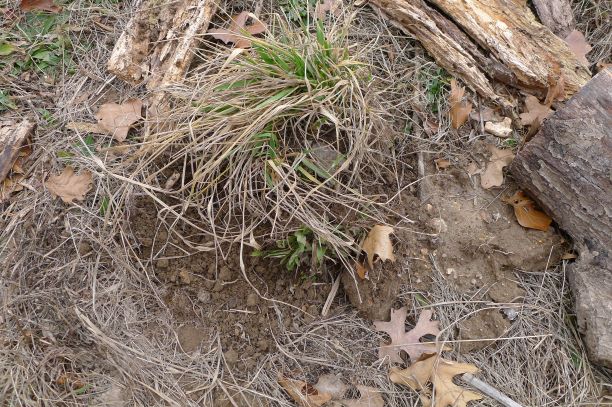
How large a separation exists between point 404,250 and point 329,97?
0.76m

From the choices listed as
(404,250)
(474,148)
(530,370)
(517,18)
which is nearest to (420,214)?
(404,250)

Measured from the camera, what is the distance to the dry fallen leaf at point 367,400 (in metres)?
2.32

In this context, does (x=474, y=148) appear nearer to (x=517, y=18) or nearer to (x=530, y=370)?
(x=517, y=18)

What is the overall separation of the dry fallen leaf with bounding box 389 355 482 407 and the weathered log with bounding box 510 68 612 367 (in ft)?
1.93

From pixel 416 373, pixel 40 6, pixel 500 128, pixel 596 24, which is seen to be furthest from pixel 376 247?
pixel 40 6

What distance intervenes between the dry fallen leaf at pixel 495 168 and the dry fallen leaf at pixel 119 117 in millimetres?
1650

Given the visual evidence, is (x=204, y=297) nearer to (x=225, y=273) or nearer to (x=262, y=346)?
(x=225, y=273)

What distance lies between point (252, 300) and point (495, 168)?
130 cm

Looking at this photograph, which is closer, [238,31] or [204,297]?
[204,297]

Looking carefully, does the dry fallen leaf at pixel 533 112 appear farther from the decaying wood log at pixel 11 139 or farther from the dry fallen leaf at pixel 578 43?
the decaying wood log at pixel 11 139

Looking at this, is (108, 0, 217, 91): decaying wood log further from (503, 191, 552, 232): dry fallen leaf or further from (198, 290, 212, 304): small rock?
(503, 191, 552, 232): dry fallen leaf

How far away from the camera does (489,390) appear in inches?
92.7

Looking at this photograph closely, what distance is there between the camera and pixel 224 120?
2.32 metres

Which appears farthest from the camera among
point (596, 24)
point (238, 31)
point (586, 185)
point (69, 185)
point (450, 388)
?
point (596, 24)
